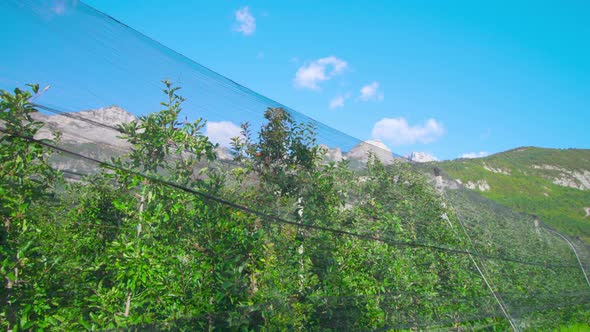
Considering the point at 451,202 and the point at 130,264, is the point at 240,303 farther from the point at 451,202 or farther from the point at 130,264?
the point at 451,202

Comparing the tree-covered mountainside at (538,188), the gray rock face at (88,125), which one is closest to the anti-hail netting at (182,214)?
the gray rock face at (88,125)

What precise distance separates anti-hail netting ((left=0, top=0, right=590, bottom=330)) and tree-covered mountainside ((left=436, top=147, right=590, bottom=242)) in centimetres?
658

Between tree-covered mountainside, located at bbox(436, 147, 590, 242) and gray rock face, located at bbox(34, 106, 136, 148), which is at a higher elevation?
tree-covered mountainside, located at bbox(436, 147, 590, 242)

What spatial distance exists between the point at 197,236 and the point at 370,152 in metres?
2.37

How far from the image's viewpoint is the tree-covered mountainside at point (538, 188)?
32.9 ft

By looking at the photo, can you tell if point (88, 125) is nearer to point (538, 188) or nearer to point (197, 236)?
point (197, 236)

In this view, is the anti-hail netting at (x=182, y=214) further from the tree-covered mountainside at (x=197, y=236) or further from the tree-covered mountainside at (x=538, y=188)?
the tree-covered mountainside at (x=538, y=188)

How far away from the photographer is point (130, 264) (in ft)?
5.68

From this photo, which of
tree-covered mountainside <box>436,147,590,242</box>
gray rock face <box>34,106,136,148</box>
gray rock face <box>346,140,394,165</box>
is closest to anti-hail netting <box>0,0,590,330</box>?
gray rock face <box>34,106,136,148</box>

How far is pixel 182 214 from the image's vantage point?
189 centimetres

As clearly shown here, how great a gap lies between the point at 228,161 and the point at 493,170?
43.3ft

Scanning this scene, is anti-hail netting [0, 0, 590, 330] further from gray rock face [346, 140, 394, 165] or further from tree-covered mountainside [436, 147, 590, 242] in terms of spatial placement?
tree-covered mountainside [436, 147, 590, 242]

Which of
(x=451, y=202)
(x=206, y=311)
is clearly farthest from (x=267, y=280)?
(x=451, y=202)

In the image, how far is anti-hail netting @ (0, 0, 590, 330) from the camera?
1.60m
